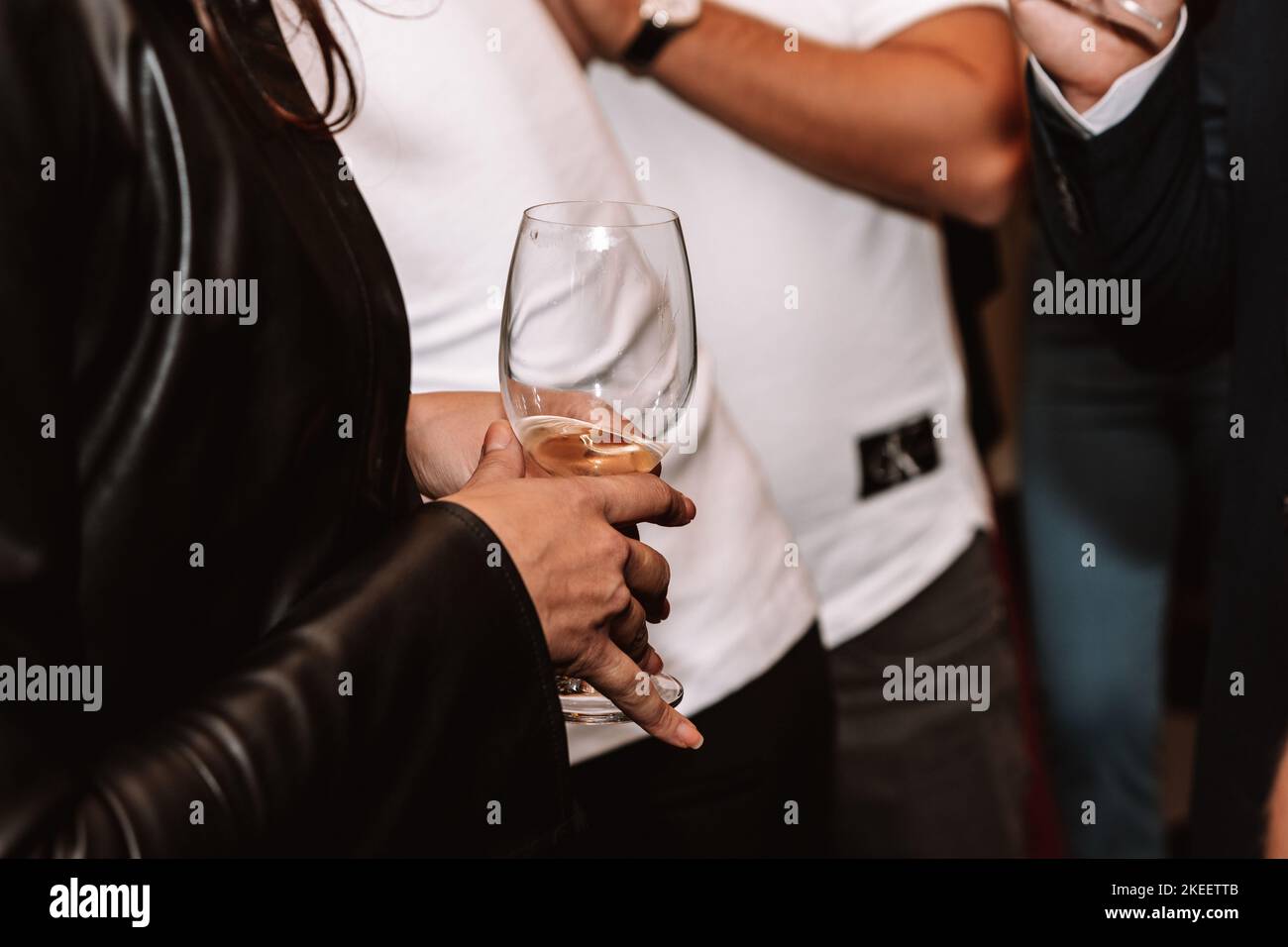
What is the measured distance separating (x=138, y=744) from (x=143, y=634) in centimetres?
5

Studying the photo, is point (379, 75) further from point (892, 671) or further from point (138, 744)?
point (892, 671)

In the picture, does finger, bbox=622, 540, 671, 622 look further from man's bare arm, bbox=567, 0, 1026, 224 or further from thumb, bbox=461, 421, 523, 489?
man's bare arm, bbox=567, 0, 1026, 224

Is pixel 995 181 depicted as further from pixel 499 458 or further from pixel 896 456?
pixel 499 458

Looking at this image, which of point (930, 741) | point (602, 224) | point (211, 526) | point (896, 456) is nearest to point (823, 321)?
point (896, 456)

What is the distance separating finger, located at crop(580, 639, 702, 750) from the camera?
70 cm

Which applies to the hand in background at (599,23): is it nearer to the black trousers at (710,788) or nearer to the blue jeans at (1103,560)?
the black trousers at (710,788)

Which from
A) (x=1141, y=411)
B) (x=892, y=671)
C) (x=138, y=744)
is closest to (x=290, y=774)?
(x=138, y=744)

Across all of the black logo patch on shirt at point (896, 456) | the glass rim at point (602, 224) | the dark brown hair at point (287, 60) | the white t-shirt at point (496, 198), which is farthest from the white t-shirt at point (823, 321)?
the dark brown hair at point (287, 60)

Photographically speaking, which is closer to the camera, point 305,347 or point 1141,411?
point 305,347

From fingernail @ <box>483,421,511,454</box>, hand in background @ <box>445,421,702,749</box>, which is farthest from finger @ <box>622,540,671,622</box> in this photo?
fingernail @ <box>483,421,511,454</box>

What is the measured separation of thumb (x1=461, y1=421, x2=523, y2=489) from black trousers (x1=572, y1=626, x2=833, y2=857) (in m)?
0.35

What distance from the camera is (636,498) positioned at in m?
0.71
